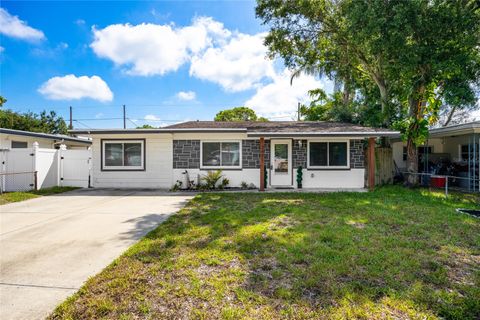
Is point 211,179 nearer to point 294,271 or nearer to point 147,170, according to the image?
point 147,170

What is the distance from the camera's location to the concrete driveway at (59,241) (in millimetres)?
2874

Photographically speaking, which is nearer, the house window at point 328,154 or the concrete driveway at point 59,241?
the concrete driveway at point 59,241

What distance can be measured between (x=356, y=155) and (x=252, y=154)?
473 centimetres

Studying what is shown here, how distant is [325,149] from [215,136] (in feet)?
16.5

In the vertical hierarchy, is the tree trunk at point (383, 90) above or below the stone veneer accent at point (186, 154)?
above

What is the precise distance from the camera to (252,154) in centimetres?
1127

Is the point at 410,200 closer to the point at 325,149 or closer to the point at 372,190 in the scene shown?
the point at 372,190

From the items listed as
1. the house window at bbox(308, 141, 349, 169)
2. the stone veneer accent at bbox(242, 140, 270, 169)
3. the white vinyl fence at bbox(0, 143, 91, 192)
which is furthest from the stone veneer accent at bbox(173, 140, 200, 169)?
the house window at bbox(308, 141, 349, 169)

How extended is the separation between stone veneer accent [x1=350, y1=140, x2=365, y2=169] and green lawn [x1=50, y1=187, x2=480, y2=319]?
5.28 meters

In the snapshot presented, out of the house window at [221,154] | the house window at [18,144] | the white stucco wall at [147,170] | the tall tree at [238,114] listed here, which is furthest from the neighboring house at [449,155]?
the tall tree at [238,114]

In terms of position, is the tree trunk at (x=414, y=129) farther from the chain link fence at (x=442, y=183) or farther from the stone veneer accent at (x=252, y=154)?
the stone veneer accent at (x=252, y=154)

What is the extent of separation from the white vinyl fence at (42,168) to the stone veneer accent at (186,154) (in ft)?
14.2

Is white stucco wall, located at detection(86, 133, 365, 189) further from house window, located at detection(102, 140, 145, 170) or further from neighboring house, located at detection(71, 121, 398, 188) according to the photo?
house window, located at detection(102, 140, 145, 170)

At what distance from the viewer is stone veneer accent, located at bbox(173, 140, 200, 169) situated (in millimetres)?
11398
